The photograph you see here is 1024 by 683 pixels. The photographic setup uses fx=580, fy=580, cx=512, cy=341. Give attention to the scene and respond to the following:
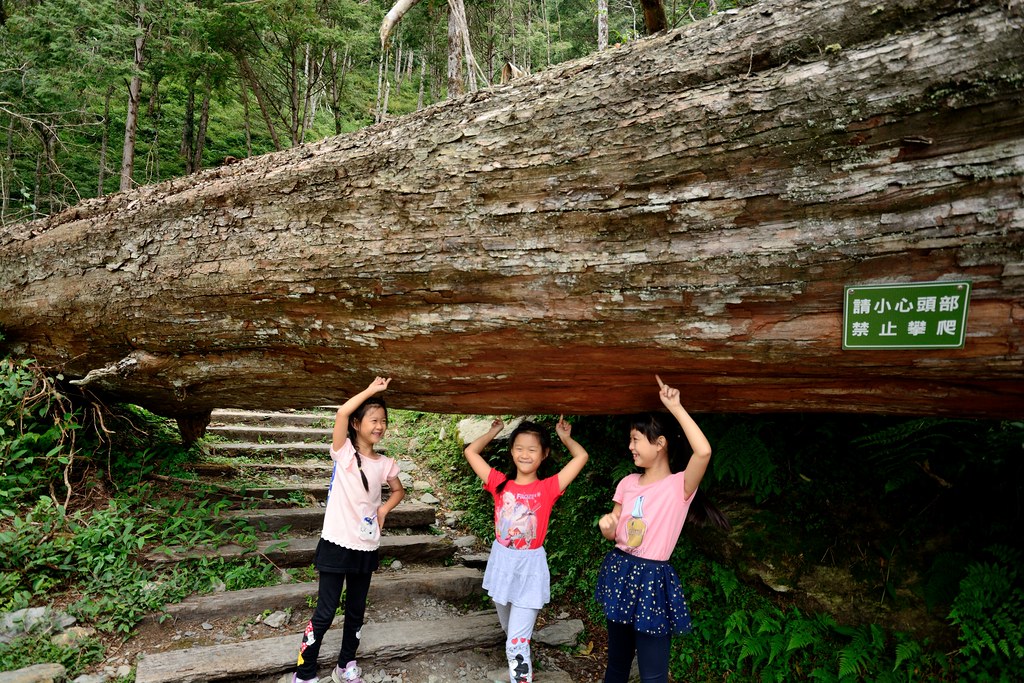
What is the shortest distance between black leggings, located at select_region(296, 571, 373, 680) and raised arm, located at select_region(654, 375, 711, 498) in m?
2.16

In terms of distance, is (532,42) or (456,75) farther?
(532,42)

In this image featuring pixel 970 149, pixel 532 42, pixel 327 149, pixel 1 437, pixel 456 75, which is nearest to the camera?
pixel 970 149

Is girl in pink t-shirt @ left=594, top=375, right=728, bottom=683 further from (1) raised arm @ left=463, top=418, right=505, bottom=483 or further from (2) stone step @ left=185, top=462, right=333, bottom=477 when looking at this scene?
(2) stone step @ left=185, top=462, right=333, bottom=477

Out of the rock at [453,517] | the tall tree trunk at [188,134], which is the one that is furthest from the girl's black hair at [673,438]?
the tall tree trunk at [188,134]

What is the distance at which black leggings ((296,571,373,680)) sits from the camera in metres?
3.56

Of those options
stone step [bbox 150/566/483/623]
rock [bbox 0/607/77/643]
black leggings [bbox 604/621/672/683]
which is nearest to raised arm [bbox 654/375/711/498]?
black leggings [bbox 604/621/672/683]

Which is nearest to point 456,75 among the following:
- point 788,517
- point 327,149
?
point 327,149

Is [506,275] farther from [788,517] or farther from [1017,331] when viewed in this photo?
[788,517]

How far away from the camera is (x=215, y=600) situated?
428 centimetres

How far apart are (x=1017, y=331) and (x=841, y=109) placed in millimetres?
1161

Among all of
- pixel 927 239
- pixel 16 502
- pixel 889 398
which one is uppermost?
pixel 927 239

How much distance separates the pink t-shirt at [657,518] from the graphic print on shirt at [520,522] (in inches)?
23.7

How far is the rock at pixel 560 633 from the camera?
447 cm

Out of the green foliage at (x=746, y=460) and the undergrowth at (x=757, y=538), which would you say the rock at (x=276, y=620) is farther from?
the green foliage at (x=746, y=460)
